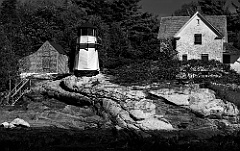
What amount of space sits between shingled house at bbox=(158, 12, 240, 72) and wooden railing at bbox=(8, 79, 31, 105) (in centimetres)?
1329

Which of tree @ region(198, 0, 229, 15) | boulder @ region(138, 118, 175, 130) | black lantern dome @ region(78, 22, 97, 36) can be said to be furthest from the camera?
tree @ region(198, 0, 229, 15)

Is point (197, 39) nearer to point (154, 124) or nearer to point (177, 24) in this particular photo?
point (177, 24)

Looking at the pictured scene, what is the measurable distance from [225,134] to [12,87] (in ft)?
55.2

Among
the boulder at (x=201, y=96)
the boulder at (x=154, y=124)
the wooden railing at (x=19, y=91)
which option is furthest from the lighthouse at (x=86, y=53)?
the boulder at (x=201, y=96)

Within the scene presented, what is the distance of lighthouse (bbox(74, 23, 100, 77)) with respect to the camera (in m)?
24.0

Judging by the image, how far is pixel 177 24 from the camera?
3494 centimetres

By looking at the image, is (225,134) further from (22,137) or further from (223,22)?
(223,22)

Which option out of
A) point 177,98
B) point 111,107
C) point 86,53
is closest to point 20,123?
point 111,107

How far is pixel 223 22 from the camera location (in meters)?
33.8

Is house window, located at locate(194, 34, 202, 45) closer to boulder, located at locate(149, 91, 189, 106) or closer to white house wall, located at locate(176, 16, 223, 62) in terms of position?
white house wall, located at locate(176, 16, 223, 62)

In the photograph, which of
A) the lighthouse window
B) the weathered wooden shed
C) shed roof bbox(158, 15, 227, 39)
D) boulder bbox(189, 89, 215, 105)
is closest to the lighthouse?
the lighthouse window

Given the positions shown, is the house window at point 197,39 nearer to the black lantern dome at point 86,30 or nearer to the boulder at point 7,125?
the black lantern dome at point 86,30

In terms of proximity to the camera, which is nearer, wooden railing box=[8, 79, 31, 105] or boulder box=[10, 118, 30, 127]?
boulder box=[10, 118, 30, 127]

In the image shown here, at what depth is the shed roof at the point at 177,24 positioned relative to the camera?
33.4 m
